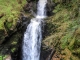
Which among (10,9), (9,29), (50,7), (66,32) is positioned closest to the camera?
(66,32)

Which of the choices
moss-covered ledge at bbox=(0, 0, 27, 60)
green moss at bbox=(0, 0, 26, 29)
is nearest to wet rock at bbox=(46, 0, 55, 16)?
green moss at bbox=(0, 0, 26, 29)

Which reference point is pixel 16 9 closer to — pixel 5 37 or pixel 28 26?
pixel 28 26

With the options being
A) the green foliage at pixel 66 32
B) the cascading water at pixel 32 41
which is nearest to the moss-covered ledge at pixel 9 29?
the cascading water at pixel 32 41

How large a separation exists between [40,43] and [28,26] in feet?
5.20

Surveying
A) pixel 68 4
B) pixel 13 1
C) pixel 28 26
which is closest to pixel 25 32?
pixel 28 26

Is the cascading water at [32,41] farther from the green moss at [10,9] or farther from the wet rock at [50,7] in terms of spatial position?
the green moss at [10,9]

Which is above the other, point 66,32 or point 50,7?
point 50,7

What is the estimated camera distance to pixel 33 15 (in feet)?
45.3

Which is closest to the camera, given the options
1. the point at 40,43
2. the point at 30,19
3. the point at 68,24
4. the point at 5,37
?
the point at 68,24

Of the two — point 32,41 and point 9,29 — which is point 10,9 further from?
point 32,41

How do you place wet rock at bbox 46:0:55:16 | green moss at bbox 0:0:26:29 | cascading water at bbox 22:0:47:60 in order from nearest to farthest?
1. green moss at bbox 0:0:26:29
2. cascading water at bbox 22:0:47:60
3. wet rock at bbox 46:0:55:16

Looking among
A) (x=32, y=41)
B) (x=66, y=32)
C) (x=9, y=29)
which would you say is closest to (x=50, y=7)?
(x=32, y=41)

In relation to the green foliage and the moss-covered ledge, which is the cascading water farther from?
the green foliage

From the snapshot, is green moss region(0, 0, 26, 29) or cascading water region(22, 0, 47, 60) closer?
green moss region(0, 0, 26, 29)
